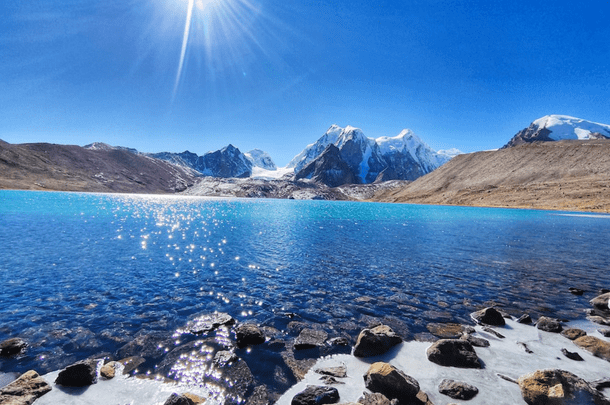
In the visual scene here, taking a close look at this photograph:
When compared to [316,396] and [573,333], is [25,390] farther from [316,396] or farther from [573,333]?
[573,333]

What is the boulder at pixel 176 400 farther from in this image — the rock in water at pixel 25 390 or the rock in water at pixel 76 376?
the rock in water at pixel 25 390

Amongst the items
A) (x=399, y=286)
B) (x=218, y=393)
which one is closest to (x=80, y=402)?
(x=218, y=393)

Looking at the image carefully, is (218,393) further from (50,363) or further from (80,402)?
(50,363)

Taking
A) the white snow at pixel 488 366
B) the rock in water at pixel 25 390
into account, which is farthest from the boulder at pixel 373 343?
the rock in water at pixel 25 390

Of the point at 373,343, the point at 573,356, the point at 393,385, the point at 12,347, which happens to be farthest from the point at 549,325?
the point at 12,347

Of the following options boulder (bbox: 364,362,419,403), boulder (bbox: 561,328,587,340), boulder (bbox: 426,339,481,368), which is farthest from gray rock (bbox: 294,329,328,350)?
boulder (bbox: 561,328,587,340)

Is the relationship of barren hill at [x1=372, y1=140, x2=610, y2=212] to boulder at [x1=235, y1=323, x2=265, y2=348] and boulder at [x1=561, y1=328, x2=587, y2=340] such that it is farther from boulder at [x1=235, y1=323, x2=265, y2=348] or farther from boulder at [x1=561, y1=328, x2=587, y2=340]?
boulder at [x1=235, y1=323, x2=265, y2=348]
